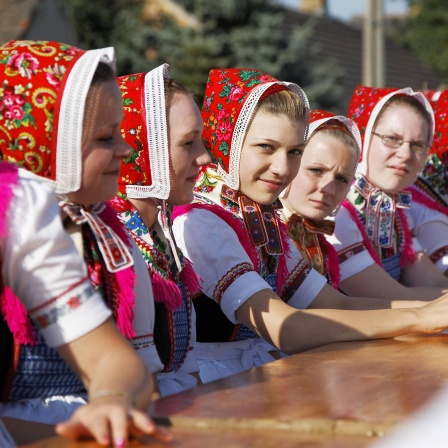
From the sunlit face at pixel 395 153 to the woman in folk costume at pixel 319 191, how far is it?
611mm

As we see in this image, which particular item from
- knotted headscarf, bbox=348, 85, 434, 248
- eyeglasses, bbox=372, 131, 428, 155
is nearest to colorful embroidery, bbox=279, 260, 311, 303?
knotted headscarf, bbox=348, 85, 434, 248

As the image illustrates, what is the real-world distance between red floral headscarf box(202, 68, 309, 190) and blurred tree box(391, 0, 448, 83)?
2788cm

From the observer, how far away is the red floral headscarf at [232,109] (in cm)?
324

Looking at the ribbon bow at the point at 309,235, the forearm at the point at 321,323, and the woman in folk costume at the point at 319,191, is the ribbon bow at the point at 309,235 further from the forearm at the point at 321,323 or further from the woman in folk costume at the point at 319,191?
the forearm at the point at 321,323

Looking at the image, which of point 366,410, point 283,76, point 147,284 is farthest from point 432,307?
point 283,76

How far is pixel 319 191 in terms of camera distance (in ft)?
12.0

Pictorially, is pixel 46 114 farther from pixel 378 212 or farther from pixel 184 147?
pixel 378 212

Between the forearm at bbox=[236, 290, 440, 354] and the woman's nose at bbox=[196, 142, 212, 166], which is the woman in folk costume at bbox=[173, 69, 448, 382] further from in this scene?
the woman's nose at bbox=[196, 142, 212, 166]

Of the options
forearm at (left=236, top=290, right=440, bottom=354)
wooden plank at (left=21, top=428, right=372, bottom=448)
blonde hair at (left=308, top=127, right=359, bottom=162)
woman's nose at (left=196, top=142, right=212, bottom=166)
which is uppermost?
woman's nose at (left=196, top=142, right=212, bottom=166)

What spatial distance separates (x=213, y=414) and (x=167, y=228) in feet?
3.62

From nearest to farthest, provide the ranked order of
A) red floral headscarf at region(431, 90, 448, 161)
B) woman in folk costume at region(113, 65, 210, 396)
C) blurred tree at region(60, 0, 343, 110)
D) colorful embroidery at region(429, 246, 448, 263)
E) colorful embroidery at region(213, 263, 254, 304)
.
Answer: woman in folk costume at region(113, 65, 210, 396) → colorful embroidery at region(213, 263, 254, 304) → colorful embroidery at region(429, 246, 448, 263) → red floral headscarf at region(431, 90, 448, 161) → blurred tree at region(60, 0, 343, 110)

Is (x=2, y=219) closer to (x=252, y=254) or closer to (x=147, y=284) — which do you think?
(x=147, y=284)

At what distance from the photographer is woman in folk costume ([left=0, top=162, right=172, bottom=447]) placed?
1.83 meters

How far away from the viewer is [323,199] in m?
3.68
